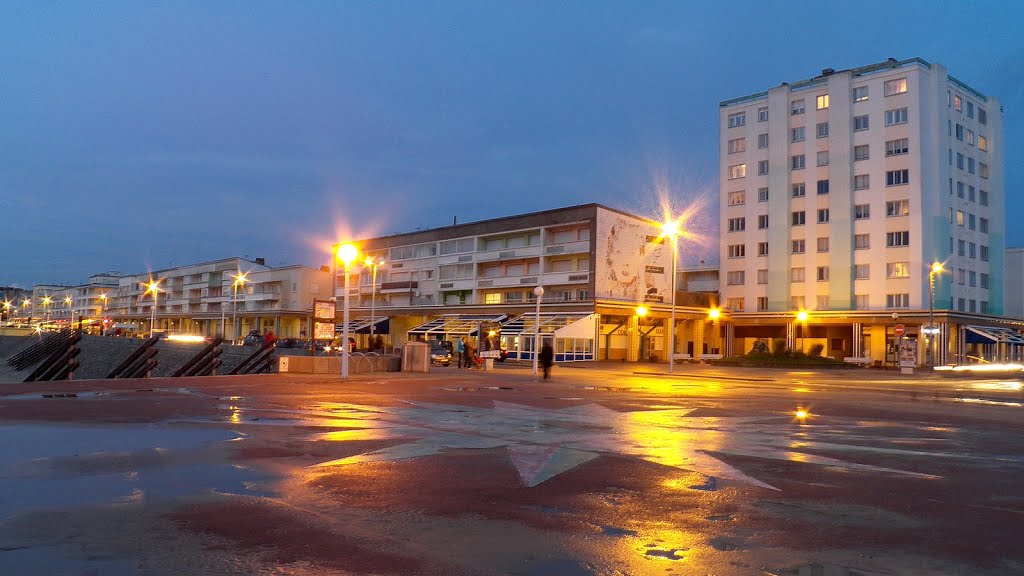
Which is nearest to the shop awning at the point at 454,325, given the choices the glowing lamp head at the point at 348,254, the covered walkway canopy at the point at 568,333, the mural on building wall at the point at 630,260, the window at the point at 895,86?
the covered walkway canopy at the point at 568,333

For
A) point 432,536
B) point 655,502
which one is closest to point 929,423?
point 655,502

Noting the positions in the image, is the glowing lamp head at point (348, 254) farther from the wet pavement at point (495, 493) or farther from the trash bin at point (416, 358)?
the wet pavement at point (495, 493)

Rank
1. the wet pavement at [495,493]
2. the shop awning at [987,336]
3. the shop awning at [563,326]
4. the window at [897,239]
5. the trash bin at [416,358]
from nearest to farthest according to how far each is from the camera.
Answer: the wet pavement at [495,493]
the trash bin at [416,358]
the shop awning at [563,326]
the shop awning at [987,336]
the window at [897,239]

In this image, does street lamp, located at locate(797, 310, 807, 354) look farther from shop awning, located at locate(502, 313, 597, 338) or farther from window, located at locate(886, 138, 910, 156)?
shop awning, located at locate(502, 313, 597, 338)

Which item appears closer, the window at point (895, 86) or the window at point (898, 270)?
the window at point (898, 270)

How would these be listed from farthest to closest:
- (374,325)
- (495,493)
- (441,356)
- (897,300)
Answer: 1. (374,325)
2. (897,300)
3. (441,356)
4. (495,493)

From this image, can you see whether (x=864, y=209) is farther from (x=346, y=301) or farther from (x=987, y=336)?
(x=346, y=301)

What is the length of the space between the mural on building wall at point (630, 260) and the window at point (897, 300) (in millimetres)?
17220

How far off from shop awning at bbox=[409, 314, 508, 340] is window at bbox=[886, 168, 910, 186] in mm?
32717

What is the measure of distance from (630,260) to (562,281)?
5.97 metres

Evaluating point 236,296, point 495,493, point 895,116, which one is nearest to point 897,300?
point 895,116

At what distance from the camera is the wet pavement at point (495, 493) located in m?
4.84

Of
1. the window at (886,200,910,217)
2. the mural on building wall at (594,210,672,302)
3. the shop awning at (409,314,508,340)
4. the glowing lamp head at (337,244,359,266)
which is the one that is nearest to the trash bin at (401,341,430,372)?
the glowing lamp head at (337,244,359,266)

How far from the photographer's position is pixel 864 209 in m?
60.6
